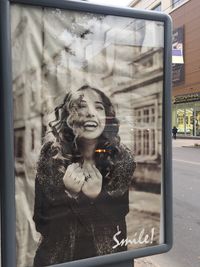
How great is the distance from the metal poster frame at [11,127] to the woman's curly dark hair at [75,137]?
339 mm

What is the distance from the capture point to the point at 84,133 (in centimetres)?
291

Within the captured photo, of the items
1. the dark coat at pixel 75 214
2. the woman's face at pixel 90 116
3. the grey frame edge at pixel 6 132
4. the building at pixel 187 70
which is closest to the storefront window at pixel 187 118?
the building at pixel 187 70

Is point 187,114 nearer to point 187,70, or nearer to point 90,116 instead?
point 187,70

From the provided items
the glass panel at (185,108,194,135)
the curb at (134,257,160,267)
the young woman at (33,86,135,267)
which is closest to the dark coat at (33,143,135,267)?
the young woman at (33,86,135,267)

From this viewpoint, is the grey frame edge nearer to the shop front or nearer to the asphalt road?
the asphalt road

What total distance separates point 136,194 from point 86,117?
0.71 meters

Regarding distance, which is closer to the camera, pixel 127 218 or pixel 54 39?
pixel 54 39

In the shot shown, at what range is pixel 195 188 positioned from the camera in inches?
406

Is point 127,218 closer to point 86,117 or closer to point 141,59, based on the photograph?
point 86,117

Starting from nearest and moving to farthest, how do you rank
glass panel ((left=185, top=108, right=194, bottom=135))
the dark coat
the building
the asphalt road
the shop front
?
the dark coat < the asphalt road < the building < the shop front < glass panel ((left=185, top=108, right=194, bottom=135))

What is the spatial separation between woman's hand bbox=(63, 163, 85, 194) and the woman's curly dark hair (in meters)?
0.04

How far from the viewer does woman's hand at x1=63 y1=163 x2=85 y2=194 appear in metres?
2.90

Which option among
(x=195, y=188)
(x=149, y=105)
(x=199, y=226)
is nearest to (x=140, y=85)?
(x=149, y=105)

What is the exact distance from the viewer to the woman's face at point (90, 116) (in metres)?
2.89
